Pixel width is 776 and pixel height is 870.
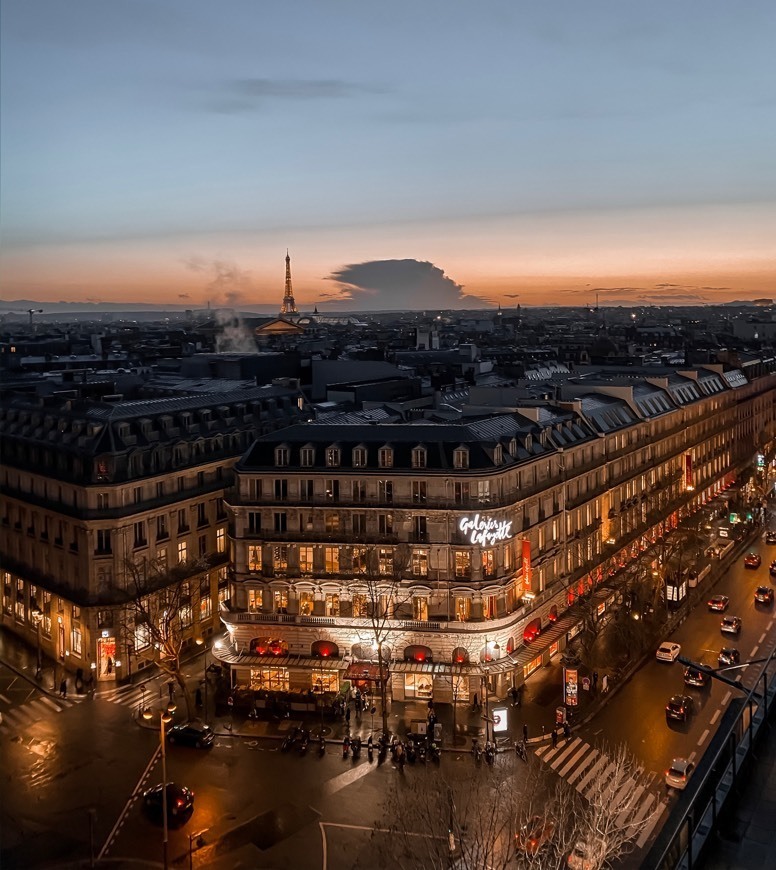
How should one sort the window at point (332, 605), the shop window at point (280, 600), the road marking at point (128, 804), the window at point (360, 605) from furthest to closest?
the shop window at point (280, 600), the window at point (332, 605), the window at point (360, 605), the road marking at point (128, 804)

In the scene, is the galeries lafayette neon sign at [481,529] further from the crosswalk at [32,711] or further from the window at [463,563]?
the crosswalk at [32,711]

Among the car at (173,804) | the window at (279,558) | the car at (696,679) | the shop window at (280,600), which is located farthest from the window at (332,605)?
the car at (696,679)

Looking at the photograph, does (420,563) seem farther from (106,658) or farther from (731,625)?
(731,625)

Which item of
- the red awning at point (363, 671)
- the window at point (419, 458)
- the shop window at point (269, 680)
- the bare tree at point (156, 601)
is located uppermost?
the window at point (419, 458)

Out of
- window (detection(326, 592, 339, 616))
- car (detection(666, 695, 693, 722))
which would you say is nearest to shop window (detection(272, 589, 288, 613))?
window (detection(326, 592, 339, 616))

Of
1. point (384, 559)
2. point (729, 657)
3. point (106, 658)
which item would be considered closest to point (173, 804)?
point (106, 658)

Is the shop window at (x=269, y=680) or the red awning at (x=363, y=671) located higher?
the red awning at (x=363, y=671)

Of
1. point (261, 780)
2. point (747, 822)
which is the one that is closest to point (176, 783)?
point (261, 780)
